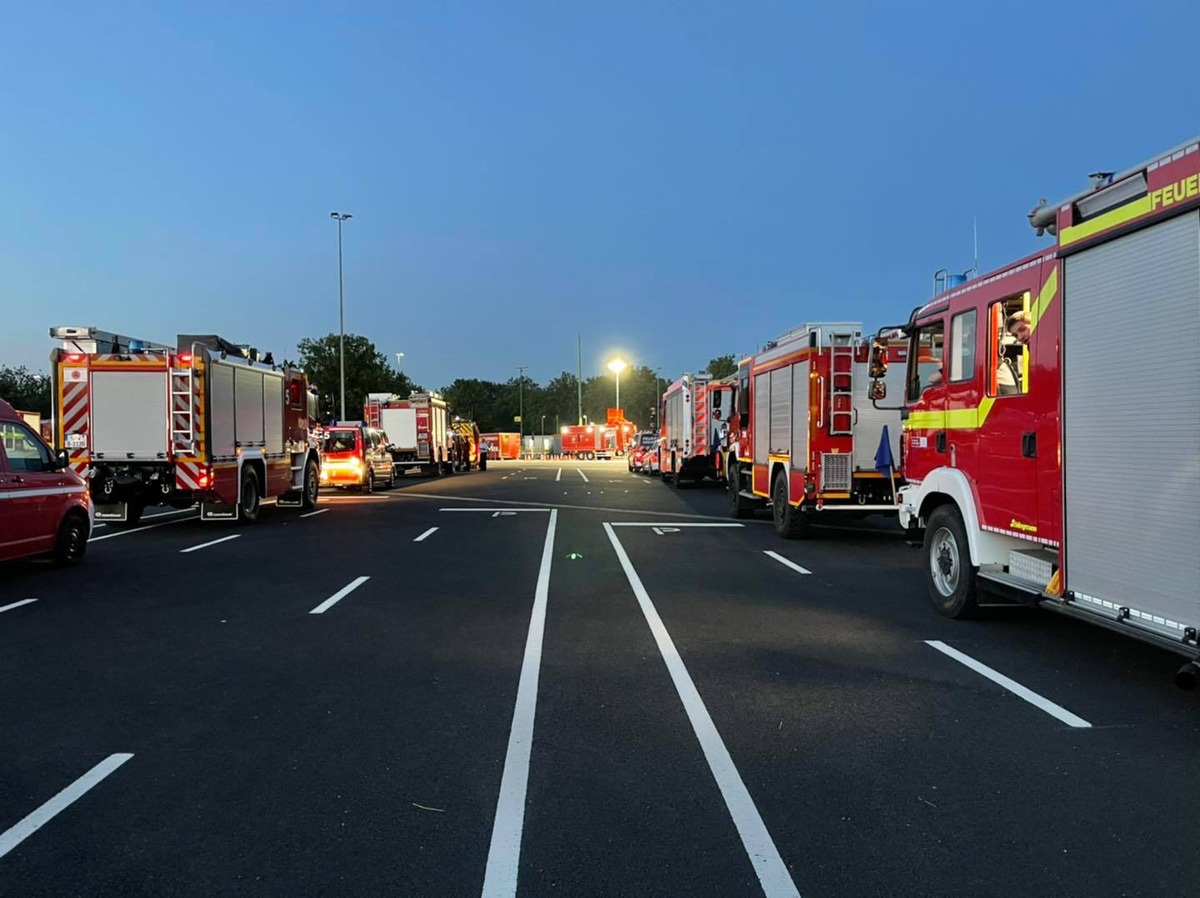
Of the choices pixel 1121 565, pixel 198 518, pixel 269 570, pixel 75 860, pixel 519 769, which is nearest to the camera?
pixel 75 860

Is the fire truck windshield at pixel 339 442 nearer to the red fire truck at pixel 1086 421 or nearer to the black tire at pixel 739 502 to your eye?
the black tire at pixel 739 502

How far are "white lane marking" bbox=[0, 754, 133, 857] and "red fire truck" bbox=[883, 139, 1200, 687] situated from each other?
580cm

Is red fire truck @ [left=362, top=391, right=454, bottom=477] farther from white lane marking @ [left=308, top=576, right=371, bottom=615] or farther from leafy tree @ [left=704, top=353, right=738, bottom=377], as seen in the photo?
leafy tree @ [left=704, top=353, right=738, bottom=377]

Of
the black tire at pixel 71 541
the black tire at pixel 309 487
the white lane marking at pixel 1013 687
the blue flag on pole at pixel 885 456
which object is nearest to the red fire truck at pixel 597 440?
the black tire at pixel 309 487

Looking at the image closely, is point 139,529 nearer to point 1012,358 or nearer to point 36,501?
point 36,501

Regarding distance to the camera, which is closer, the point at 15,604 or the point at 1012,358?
the point at 1012,358

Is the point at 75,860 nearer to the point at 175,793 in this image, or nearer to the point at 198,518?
the point at 175,793

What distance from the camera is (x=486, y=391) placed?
468 feet

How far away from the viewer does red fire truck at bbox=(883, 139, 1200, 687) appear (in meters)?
5.07

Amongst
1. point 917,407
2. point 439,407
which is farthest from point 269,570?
point 439,407

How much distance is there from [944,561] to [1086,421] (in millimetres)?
2746

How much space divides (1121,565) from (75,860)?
5.87 metres

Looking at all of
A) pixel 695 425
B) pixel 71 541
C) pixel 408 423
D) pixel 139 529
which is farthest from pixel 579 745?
pixel 408 423

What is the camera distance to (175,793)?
167 inches
